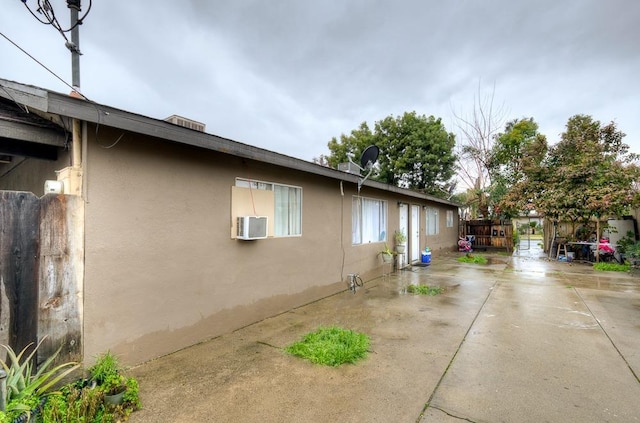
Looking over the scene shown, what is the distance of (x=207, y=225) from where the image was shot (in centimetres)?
391

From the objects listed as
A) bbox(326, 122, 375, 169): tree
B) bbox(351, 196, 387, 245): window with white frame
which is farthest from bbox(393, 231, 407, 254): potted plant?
bbox(326, 122, 375, 169): tree

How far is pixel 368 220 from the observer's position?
310 inches

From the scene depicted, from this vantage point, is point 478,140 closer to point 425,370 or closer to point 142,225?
point 425,370

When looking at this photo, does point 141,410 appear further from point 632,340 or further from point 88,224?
point 632,340

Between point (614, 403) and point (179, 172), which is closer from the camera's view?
point (614, 403)

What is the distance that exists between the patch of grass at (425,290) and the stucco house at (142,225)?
2.51 metres

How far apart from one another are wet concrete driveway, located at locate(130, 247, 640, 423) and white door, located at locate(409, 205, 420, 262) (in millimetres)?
5133

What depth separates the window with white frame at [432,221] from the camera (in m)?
12.5

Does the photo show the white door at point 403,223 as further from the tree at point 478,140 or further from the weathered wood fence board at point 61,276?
the tree at point 478,140

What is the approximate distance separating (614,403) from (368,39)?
1018 cm

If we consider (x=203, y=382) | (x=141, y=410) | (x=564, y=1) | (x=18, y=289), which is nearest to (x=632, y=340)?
(x=203, y=382)

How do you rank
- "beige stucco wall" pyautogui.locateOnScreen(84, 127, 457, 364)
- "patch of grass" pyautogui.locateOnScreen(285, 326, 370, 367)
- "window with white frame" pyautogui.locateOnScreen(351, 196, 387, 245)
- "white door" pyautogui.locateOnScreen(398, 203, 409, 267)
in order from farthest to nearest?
"white door" pyautogui.locateOnScreen(398, 203, 409, 267) → "window with white frame" pyautogui.locateOnScreen(351, 196, 387, 245) → "patch of grass" pyautogui.locateOnScreen(285, 326, 370, 367) → "beige stucco wall" pyautogui.locateOnScreen(84, 127, 457, 364)

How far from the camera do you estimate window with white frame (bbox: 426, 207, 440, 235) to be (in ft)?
41.1

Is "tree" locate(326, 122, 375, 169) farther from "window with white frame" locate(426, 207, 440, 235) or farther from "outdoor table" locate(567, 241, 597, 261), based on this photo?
"outdoor table" locate(567, 241, 597, 261)
